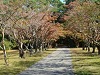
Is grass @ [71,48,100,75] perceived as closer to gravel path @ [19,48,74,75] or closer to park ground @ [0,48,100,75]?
park ground @ [0,48,100,75]

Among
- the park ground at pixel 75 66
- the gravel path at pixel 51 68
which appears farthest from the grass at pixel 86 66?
the gravel path at pixel 51 68

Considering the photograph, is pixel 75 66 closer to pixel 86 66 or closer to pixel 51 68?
pixel 86 66

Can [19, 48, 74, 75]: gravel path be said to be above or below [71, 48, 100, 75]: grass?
above

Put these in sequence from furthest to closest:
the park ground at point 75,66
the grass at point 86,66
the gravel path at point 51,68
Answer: the park ground at point 75,66 → the grass at point 86,66 → the gravel path at point 51,68

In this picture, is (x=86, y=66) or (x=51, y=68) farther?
(x=86, y=66)

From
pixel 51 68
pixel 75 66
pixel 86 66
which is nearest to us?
pixel 51 68

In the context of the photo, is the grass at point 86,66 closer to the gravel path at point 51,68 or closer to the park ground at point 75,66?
the park ground at point 75,66

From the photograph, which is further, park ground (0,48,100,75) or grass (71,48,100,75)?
park ground (0,48,100,75)

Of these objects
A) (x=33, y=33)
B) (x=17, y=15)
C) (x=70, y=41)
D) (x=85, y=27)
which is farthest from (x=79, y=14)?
(x=70, y=41)

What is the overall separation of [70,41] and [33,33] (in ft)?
167

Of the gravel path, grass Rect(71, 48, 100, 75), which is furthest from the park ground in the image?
the gravel path

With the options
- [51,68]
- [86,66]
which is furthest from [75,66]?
[51,68]

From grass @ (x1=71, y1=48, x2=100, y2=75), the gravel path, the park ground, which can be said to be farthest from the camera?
the park ground

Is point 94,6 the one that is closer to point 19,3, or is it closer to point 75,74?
point 19,3
